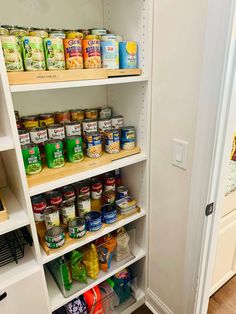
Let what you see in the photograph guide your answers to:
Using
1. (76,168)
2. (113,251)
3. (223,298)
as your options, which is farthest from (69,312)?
(223,298)

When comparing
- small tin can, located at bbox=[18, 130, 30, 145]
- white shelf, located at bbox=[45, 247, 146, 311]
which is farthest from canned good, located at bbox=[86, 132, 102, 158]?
white shelf, located at bbox=[45, 247, 146, 311]

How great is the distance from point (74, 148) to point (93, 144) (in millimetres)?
98

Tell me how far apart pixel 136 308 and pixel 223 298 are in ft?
2.05

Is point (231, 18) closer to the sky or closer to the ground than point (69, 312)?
closer to the sky

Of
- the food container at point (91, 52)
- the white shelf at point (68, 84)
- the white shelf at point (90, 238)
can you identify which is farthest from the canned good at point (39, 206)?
the food container at point (91, 52)

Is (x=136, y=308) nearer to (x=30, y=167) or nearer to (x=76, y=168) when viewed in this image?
(x=76, y=168)

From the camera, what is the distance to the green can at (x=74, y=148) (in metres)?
1.03

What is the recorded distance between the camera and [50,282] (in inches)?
48.1

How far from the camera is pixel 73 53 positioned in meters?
0.91

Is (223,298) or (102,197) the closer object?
(102,197)

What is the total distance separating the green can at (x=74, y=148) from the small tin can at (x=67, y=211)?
218 millimetres

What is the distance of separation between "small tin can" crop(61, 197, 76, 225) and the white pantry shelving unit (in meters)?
0.12

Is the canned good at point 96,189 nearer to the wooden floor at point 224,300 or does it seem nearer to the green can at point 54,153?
the green can at point 54,153

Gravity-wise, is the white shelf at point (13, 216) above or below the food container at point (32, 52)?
below
